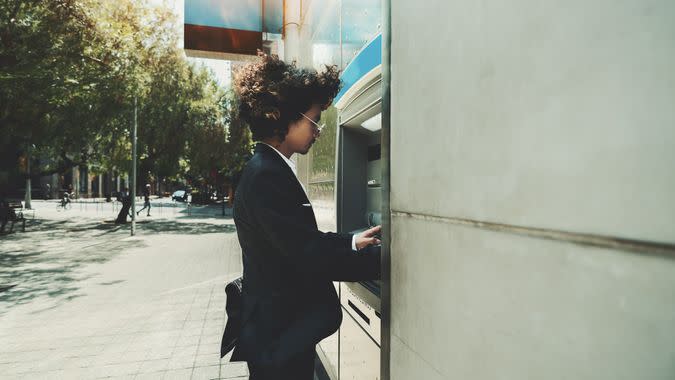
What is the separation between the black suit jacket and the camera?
4.40ft

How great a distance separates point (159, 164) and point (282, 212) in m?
16.5

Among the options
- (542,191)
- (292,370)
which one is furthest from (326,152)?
(542,191)

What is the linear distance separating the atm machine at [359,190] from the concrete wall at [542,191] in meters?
0.68

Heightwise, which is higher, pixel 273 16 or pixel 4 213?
pixel 273 16

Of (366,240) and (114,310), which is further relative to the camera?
(114,310)

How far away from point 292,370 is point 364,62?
4.42 feet

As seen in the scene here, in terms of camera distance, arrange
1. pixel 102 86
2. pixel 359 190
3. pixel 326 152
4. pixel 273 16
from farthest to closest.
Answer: pixel 102 86 → pixel 273 16 → pixel 326 152 → pixel 359 190

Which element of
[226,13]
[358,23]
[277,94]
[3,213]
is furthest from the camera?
[3,213]

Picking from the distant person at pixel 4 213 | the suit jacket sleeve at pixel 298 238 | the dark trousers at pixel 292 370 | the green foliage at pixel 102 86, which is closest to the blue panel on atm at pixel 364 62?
the suit jacket sleeve at pixel 298 238

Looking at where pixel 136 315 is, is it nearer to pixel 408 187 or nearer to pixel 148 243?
pixel 408 187

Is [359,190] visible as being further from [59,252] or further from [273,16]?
[59,252]

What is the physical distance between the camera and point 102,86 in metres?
8.87

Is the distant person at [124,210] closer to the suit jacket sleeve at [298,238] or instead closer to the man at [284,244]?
the man at [284,244]

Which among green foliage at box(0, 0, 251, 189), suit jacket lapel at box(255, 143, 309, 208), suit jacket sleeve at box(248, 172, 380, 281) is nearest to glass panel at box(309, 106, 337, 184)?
suit jacket lapel at box(255, 143, 309, 208)
